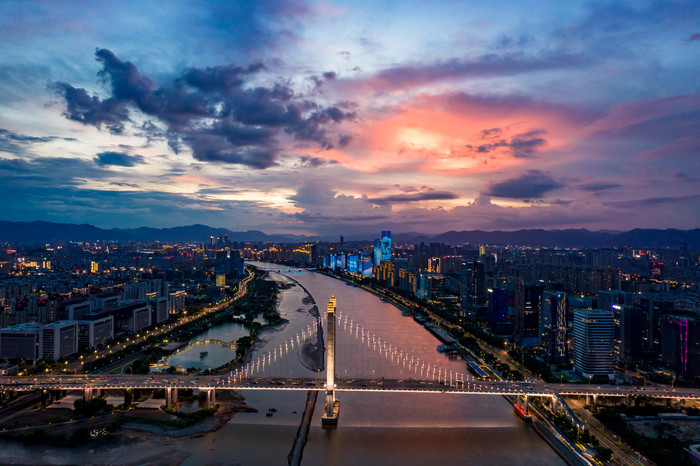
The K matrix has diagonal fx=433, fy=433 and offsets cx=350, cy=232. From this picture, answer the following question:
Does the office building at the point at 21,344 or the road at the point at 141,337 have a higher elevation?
the office building at the point at 21,344

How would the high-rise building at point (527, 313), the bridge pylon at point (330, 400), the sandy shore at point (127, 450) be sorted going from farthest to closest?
the high-rise building at point (527, 313)
the bridge pylon at point (330, 400)
the sandy shore at point (127, 450)

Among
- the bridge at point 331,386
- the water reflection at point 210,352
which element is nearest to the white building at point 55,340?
the bridge at point 331,386

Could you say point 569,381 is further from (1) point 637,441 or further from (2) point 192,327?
(2) point 192,327

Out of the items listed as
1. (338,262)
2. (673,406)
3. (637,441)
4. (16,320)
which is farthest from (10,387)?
(338,262)

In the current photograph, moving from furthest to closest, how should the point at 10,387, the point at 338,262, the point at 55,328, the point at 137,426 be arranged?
the point at 338,262 < the point at 55,328 < the point at 10,387 < the point at 137,426

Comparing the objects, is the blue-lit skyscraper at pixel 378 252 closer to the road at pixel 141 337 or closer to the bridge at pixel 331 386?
the road at pixel 141 337
